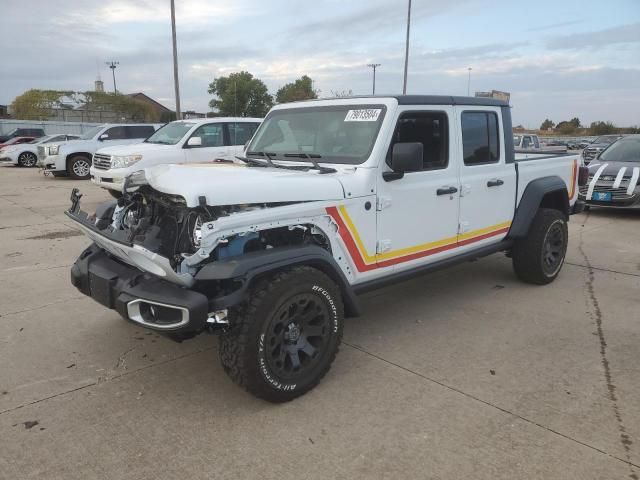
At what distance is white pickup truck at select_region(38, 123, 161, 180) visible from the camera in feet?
50.6

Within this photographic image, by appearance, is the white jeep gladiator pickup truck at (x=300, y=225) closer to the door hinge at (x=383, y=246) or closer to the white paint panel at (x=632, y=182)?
the door hinge at (x=383, y=246)

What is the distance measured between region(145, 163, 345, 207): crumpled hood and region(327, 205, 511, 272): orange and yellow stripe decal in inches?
6.4

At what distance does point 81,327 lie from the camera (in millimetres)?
4246

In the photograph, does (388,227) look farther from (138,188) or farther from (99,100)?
(99,100)

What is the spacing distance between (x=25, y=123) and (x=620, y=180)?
41.3 m

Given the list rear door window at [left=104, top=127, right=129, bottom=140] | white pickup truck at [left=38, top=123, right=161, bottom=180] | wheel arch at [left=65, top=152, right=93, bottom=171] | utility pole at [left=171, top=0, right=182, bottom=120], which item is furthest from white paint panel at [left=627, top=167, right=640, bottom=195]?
utility pole at [left=171, top=0, right=182, bottom=120]

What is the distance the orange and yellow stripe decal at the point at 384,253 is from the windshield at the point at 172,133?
7.91m

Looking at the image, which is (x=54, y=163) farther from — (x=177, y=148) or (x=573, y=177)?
(x=573, y=177)

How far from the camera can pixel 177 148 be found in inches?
412

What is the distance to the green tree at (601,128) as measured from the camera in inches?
2383

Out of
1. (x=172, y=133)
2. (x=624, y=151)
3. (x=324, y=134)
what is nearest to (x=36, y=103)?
(x=172, y=133)

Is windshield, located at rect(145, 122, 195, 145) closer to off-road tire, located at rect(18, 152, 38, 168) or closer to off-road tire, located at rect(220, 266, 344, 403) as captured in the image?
off-road tire, located at rect(220, 266, 344, 403)

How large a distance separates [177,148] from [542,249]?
305 inches

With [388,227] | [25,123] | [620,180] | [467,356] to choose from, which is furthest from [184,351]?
[25,123]
